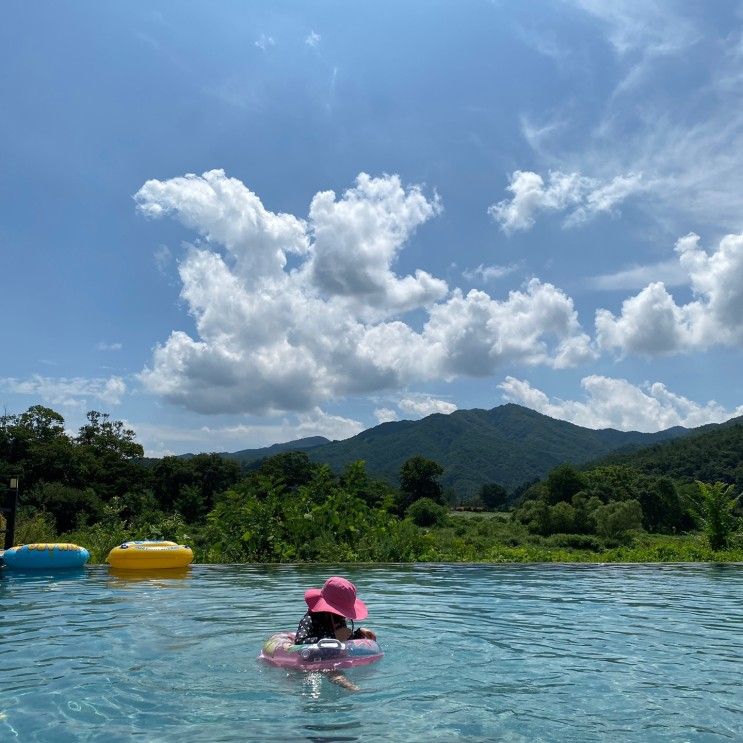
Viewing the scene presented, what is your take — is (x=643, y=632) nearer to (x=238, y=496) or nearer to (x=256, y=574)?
(x=256, y=574)

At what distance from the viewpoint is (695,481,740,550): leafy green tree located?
2061cm

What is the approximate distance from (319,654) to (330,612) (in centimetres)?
43

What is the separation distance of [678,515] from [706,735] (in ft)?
203

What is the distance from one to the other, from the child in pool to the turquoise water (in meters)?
0.52

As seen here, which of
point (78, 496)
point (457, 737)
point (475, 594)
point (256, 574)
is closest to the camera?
point (457, 737)

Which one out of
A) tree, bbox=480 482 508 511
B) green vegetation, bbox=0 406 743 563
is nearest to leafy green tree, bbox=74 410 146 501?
green vegetation, bbox=0 406 743 563

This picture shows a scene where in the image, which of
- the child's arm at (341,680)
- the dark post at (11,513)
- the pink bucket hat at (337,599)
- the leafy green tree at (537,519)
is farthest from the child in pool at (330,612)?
the leafy green tree at (537,519)

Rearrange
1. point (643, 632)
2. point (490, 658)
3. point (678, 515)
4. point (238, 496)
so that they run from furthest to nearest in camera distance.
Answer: point (678, 515) → point (238, 496) → point (643, 632) → point (490, 658)

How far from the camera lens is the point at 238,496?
Answer: 63.1 feet

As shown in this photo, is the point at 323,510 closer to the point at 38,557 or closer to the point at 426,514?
the point at 38,557

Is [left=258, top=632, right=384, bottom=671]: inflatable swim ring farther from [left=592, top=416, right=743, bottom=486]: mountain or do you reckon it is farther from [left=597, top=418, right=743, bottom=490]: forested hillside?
[left=592, top=416, right=743, bottom=486]: mountain

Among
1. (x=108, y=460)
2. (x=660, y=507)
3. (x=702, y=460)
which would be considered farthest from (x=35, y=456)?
(x=702, y=460)

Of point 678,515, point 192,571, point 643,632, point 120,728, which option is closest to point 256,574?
point 192,571

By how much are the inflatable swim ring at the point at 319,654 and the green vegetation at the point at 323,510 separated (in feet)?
36.5
